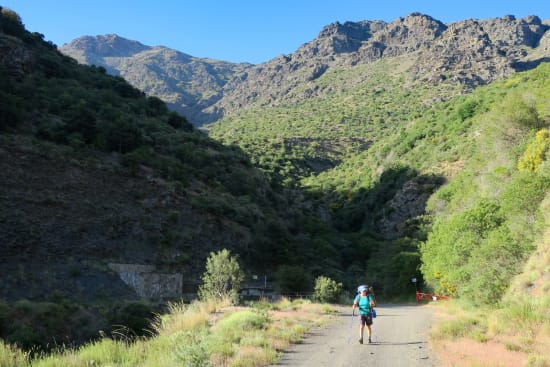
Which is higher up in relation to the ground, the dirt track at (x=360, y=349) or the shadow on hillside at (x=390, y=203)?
the shadow on hillside at (x=390, y=203)

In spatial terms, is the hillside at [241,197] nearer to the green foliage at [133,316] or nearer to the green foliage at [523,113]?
the green foliage at [523,113]

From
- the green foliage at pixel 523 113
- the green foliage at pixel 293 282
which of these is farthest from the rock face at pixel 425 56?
the green foliage at pixel 293 282

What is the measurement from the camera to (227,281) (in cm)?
2416

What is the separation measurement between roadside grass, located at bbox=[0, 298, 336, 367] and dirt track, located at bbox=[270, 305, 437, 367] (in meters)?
0.49

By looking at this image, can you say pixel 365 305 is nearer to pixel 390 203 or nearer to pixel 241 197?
pixel 241 197

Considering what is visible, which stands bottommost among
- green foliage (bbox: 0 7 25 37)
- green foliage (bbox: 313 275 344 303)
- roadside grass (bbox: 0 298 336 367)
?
green foliage (bbox: 313 275 344 303)

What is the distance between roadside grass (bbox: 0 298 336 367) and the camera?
770cm

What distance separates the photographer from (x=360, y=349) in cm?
1022

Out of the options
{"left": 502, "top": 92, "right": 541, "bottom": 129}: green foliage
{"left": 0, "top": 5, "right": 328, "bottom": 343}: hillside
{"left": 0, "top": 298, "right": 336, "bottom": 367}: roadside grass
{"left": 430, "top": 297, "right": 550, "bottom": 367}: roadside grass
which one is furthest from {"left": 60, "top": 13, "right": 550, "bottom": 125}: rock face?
{"left": 0, "top": 298, "right": 336, "bottom": 367}: roadside grass

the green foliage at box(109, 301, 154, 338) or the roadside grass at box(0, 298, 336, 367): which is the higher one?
the roadside grass at box(0, 298, 336, 367)

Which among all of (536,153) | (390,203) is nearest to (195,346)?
(536,153)

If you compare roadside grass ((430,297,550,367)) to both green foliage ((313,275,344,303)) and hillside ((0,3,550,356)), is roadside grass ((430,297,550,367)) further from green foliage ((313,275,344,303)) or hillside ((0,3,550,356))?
green foliage ((313,275,344,303))

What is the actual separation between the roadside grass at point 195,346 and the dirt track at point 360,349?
0.49 metres

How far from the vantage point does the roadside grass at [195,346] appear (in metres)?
7.70
